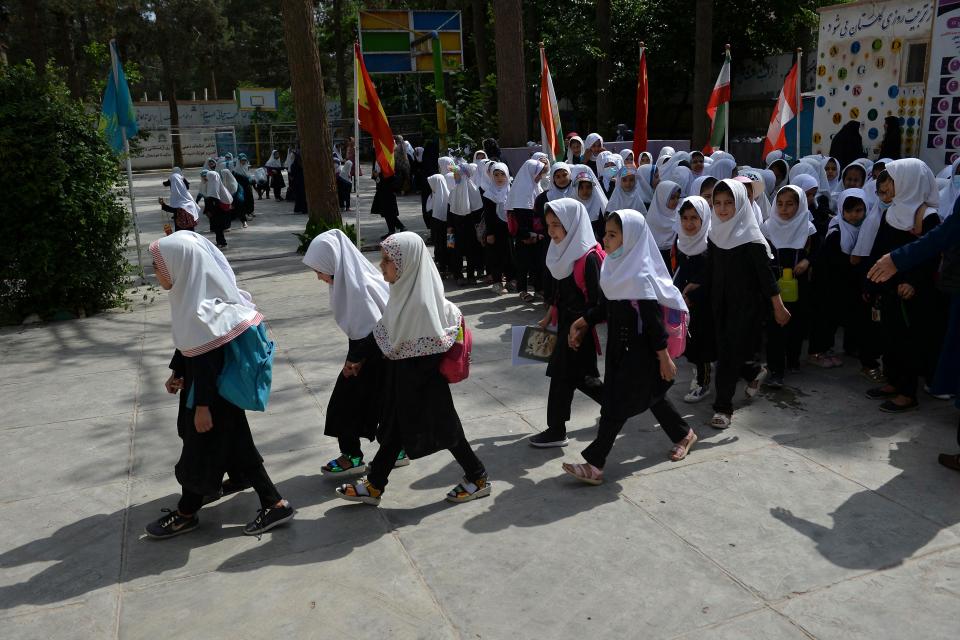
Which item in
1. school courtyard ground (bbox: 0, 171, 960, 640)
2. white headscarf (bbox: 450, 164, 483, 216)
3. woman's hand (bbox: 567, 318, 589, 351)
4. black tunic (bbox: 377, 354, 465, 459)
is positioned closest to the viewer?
school courtyard ground (bbox: 0, 171, 960, 640)

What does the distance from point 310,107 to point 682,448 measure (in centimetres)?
992

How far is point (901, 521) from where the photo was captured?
409cm

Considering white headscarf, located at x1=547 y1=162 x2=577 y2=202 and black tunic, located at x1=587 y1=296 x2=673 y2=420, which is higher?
white headscarf, located at x1=547 y1=162 x2=577 y2=202

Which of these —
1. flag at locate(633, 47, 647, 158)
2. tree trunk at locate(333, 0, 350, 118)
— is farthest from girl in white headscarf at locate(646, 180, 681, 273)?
tree trunk at locate(333, 0, 350, 118)

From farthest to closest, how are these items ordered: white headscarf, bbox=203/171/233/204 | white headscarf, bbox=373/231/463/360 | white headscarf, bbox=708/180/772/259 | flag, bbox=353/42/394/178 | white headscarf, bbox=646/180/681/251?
white headscarf, bbox=203/171/233/204 → flag, bbox=353/42/394/178 → white headscarf, bbox=646/180/681/251 → white headscarf, bbox=708/180/772/259 → white headscarf, bbox=373/231/463/360

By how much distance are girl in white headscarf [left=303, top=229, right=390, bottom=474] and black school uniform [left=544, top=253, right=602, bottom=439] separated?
1154 millimetres

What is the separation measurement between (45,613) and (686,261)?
4.49m

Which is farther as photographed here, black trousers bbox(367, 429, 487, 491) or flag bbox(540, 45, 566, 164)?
flag bbox(540, 45, 566, 164)

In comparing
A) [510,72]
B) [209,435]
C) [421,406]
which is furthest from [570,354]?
[510,72]

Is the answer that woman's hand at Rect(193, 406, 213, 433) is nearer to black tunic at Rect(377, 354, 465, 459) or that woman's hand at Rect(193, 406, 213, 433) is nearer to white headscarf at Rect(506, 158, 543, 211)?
black tunic at Rect(377, 354, 465, 459)

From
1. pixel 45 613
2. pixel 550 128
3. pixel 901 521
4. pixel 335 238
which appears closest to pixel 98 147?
pixel 550 128

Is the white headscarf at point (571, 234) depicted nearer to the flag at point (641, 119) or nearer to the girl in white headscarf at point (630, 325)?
the girl in white headscarf at point (630, 325)

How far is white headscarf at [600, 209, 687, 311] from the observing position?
14.5ft

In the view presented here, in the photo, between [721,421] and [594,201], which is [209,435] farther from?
→ [594,201]
